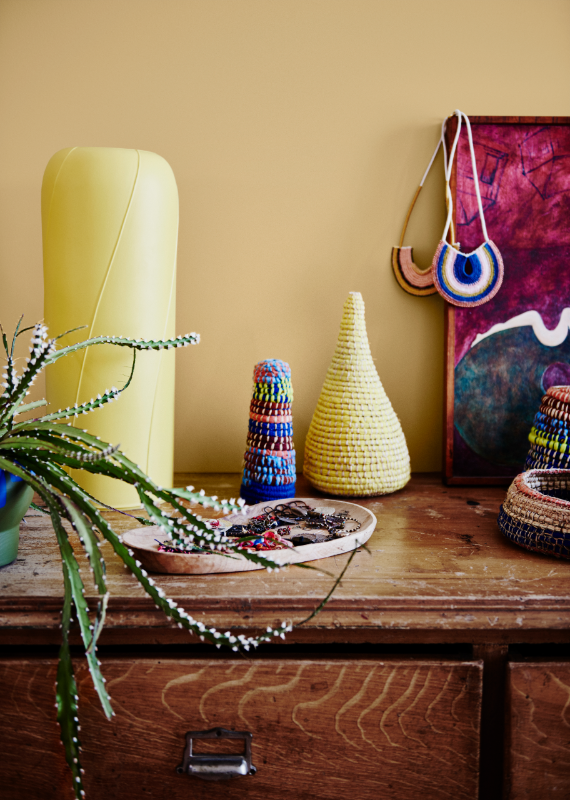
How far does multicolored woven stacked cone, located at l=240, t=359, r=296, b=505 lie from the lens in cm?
78

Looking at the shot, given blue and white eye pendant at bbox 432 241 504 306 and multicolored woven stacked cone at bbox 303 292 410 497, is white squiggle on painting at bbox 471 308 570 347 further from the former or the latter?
multicolored woven stacked cone at bbox 303 292 410 497

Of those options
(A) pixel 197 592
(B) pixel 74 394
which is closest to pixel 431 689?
(A) pixel 197 592

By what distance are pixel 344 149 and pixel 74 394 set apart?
0.57m

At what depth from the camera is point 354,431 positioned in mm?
815

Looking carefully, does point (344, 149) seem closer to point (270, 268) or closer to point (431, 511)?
point (270, 268)


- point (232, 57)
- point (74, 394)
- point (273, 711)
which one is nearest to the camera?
point (273, 711)

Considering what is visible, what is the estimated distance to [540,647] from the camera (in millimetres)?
602

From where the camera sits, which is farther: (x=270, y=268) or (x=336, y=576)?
(x=270, y=268)

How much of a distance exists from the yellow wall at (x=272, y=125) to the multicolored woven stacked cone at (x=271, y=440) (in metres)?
0.19

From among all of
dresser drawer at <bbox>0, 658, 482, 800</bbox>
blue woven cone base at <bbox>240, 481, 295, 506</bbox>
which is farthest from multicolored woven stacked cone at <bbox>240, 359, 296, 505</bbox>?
dresser drawer at <bbox>0, 658, 482, 800</bbox>

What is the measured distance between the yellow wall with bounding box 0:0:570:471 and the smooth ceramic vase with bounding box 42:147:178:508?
0.20 meters

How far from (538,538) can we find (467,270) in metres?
0.45

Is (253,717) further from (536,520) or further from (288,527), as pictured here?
(536,520)

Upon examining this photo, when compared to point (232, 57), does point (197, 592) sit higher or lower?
lower
